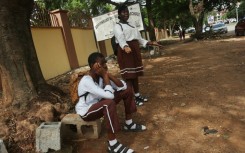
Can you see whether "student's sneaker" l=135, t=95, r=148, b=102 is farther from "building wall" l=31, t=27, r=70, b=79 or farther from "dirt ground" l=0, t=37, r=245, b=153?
"building wall" l=31, t=27, r=70, b=79

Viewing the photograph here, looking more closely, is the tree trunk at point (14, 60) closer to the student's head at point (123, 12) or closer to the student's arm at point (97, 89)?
the student's arm at point (97, 89)

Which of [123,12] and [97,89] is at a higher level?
[123,12]

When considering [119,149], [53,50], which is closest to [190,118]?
[119,149]

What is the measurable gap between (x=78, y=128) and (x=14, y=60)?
1.56 metres

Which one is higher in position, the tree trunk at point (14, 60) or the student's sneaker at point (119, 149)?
the tree trunk at point (14, 60)

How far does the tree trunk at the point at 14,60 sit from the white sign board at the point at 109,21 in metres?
6.59

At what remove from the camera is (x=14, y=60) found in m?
4.76

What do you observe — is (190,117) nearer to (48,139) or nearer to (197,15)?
(48,139)

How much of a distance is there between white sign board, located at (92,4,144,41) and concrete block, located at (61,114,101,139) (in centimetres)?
750

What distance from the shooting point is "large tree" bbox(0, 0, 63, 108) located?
4707 mm

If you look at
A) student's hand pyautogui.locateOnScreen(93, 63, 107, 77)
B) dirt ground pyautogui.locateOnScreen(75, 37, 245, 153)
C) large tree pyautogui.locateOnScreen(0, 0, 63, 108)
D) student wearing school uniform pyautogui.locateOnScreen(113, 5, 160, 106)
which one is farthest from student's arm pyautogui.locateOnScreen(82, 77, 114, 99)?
large tree pyautogui.locateOnScreen(0, 0, 63, 108)

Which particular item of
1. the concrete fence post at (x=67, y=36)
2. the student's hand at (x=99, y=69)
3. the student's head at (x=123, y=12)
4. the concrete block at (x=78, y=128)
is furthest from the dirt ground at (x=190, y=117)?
the concrete fence post at (x=67, y=36)

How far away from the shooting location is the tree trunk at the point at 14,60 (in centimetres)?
471

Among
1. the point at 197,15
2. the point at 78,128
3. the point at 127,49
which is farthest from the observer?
the point at 197,15
